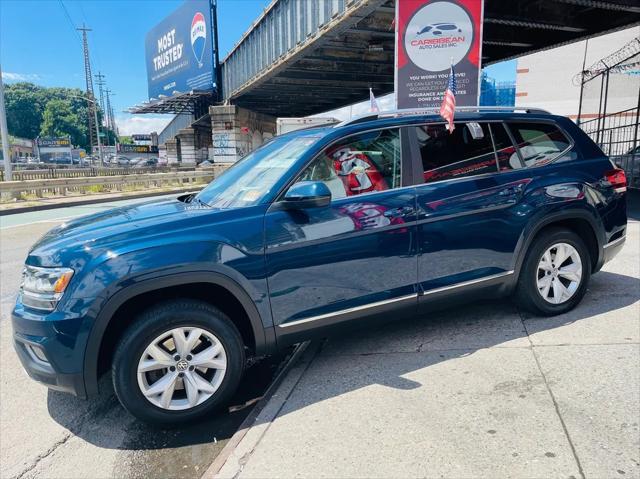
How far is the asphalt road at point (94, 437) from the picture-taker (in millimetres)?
2535

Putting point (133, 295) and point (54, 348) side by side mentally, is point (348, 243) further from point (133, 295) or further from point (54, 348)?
point (54, 348)

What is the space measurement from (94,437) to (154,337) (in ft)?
2.54

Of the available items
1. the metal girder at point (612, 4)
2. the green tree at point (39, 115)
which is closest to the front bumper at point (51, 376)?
the metal girder at point (612, 4)

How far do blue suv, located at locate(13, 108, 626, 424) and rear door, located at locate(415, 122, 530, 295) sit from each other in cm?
1

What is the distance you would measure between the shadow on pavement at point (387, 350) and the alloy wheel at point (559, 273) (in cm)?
22

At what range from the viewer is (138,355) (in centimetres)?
269

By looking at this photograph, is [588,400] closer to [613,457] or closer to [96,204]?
[613,457]

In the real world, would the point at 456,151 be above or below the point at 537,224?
above

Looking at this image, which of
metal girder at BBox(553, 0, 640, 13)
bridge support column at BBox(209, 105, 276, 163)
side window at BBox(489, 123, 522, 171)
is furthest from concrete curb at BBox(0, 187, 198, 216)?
metal girder at BBox(553, 0, 640, 13)

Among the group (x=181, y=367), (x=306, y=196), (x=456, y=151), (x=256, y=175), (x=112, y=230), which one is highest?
(x=456, y=151)

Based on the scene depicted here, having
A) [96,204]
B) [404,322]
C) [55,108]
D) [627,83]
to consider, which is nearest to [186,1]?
[96,204]

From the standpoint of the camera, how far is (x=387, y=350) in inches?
143

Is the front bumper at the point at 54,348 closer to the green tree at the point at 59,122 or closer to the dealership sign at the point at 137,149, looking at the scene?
the green tree at the point at 59,122

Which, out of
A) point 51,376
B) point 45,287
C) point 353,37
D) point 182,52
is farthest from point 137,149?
point 51,376
